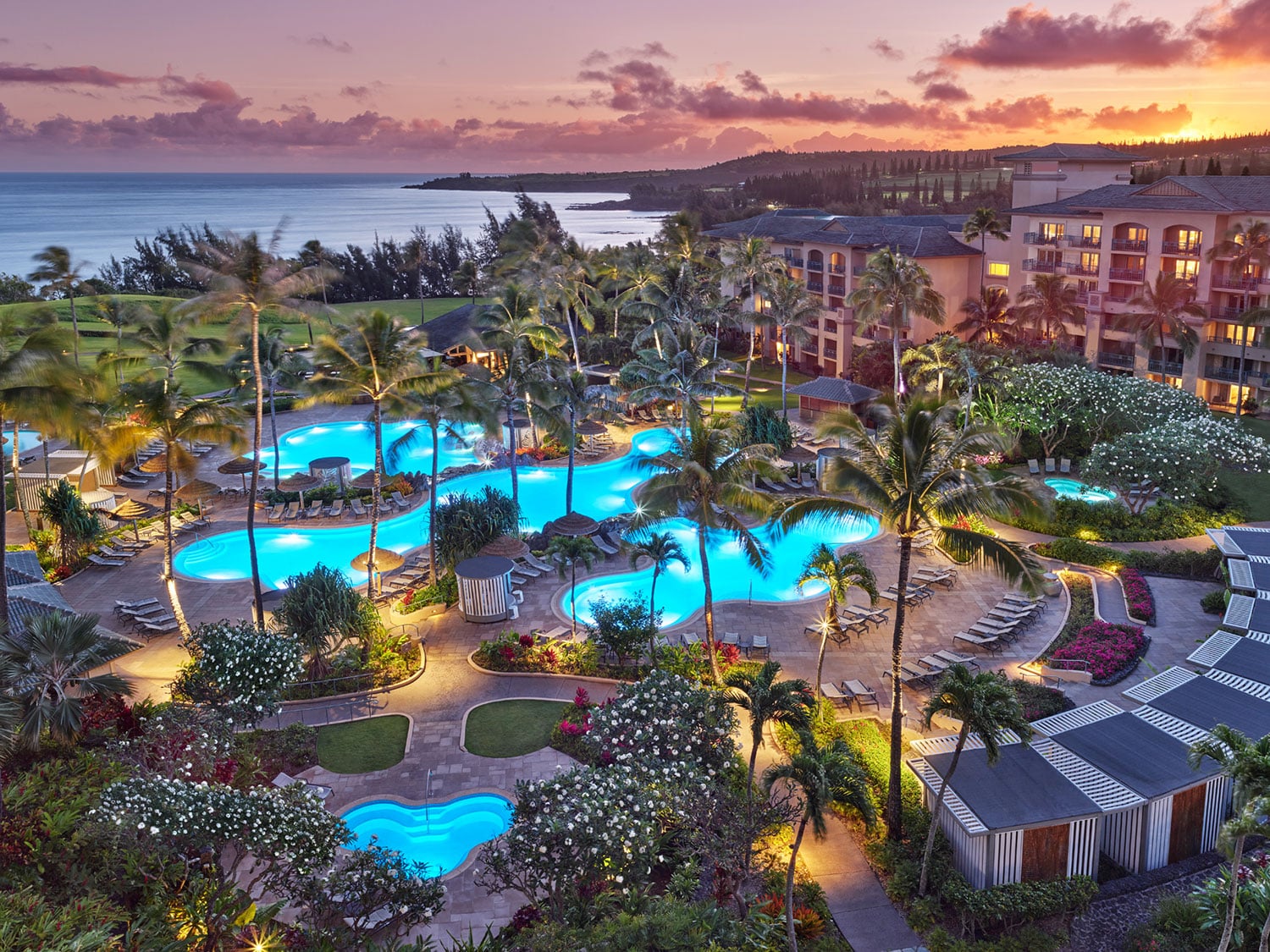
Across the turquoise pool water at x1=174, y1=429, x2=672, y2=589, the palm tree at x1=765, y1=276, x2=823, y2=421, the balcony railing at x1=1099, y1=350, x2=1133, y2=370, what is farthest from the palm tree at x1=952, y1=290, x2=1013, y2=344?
the turquoise pool water at x1=174, y1=429, x2=672, y2=589

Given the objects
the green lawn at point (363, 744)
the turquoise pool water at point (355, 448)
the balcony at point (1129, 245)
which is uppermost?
the balcony at point (1129, 245)

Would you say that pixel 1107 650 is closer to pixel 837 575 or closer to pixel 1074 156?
pixel 837 575

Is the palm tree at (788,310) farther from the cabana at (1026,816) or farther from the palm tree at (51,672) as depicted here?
the palm tree at (51,672)

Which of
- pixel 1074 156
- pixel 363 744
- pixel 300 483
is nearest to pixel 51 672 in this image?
pixel 363 744

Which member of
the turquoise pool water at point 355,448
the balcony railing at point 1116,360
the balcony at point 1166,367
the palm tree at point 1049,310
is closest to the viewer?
the turquoise pool water at point 355,448

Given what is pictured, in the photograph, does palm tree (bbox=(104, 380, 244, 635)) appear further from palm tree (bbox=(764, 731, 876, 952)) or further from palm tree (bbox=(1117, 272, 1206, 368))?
palm tree (bbox=(1117, 272, 1206, 368))

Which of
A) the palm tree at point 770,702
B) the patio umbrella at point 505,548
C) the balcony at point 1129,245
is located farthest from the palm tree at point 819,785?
the balcony at point 1129,245
